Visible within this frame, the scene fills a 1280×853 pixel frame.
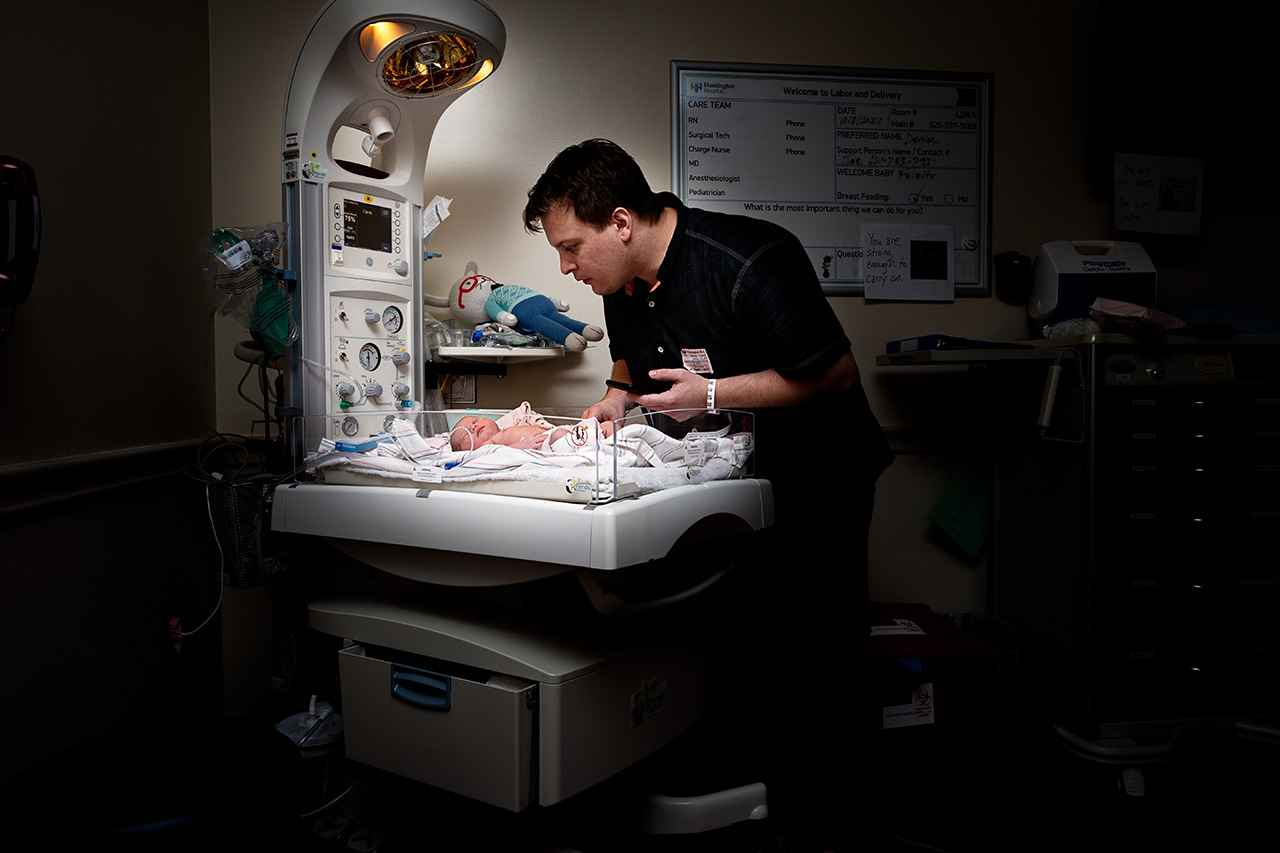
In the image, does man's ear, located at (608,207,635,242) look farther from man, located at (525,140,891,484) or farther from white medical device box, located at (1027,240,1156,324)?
white medical device box, located at (1027,240,1156,324)

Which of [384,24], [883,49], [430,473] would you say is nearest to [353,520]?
[430,473]

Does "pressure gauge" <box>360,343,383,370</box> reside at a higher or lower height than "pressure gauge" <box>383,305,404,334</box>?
lower

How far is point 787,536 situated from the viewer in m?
1.62

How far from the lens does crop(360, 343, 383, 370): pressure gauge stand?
165 centimetres

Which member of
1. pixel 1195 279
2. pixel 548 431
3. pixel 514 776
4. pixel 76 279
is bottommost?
pixel 514 776

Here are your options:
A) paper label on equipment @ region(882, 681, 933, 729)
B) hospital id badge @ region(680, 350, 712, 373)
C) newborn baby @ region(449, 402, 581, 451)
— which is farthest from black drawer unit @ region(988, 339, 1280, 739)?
newborn baby @ region(449, 402, 581, 451)

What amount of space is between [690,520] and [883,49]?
2.04 meters

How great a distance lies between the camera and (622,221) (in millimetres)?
1629

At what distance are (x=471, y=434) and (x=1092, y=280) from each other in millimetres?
1998

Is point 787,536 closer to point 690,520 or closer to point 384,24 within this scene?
point 690,520

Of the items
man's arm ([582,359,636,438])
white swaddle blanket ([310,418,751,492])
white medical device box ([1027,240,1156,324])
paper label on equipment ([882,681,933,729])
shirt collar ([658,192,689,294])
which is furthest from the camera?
white medical device box ([1027,240,1156,324])

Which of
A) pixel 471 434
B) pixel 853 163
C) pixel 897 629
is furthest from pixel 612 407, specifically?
pixel 853 163

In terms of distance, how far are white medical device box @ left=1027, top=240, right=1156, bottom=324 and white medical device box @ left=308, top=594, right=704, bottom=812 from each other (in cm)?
173

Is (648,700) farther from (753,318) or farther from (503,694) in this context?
(753,318)
